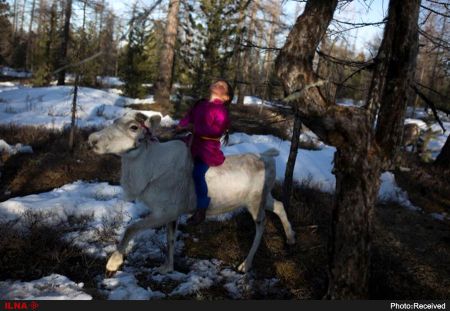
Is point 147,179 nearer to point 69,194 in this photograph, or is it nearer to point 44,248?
point 44,248

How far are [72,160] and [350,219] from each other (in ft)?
25.1

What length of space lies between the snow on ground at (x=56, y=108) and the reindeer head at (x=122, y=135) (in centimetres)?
840

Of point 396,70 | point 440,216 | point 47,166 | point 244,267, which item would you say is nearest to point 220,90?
point 396,70

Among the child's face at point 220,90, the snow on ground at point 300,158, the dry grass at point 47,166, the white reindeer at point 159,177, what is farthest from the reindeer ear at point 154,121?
the snow on ground at point 300,158

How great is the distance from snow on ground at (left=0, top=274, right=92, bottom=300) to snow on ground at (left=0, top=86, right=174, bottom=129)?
8710 millimetres

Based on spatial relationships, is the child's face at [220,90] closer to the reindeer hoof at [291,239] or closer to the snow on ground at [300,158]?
the reindeer hoof at [291,239]

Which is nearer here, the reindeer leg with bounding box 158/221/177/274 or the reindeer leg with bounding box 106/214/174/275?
the reindeer leg with bounding box 106/214/174/275

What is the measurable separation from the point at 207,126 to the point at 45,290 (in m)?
2.39

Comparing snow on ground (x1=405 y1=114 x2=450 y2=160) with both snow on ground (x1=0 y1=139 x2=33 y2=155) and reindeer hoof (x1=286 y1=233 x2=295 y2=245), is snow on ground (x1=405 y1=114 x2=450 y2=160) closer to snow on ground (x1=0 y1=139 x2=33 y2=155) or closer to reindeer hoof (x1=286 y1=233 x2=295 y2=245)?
reindeer hoof (x1=286 y1=233 x2=295 y2=245)

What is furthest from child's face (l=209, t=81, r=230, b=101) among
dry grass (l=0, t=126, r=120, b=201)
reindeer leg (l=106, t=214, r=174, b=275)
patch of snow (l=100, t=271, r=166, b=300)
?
dry grass (l=0, t=126, r=120, b=201)

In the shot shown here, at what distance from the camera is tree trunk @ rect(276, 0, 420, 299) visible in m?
3.49

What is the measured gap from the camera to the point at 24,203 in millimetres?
6109

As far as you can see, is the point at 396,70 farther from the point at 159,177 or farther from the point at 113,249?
the point at 113,249

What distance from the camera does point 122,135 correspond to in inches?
161
